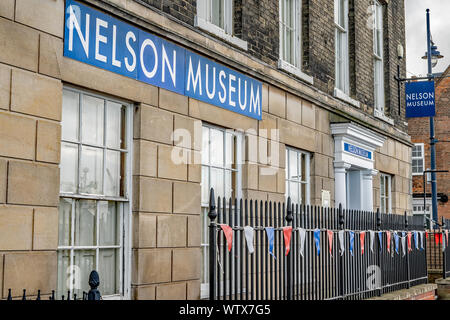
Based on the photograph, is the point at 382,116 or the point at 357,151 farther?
the point at 382,116

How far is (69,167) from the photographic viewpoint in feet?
24.9

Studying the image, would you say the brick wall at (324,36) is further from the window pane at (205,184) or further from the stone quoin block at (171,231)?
the stone quoin block at (171,231)

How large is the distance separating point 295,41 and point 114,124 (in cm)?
580

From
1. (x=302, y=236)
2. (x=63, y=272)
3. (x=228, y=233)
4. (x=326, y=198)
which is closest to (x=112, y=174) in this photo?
(x=63, y=272)

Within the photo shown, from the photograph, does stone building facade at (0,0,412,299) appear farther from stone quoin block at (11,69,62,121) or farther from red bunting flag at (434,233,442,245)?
red bunting flag at (434,233,442,245)

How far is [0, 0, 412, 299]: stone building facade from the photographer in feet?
22.3

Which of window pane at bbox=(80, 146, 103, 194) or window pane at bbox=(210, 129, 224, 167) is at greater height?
window pane at bbox=(210, 129, 224, 167)

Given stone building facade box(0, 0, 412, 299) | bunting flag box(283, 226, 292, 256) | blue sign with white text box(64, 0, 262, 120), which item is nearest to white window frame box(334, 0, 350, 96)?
stone building facade box(0, 0, 412, 299)

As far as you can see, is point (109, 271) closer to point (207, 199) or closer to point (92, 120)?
point (92, 120)

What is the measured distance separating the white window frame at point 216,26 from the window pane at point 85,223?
324cm

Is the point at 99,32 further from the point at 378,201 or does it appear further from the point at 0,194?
the point at 378,201

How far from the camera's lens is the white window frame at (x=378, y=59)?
57.0 feet

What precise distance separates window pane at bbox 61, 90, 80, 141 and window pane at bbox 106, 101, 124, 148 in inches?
21.1
